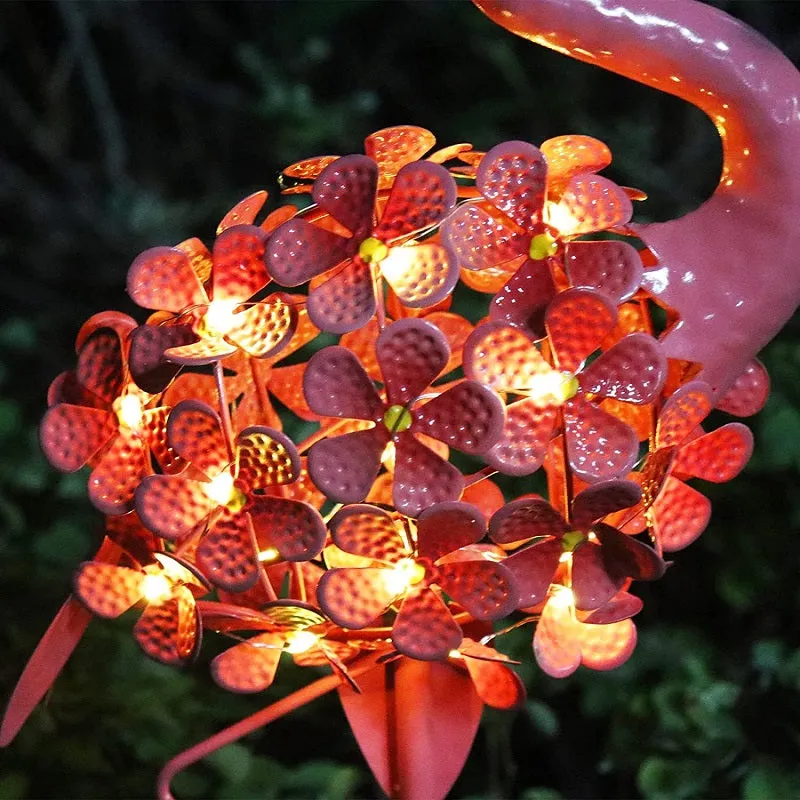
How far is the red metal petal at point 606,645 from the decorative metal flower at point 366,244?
0.89ft

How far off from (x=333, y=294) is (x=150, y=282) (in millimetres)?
129

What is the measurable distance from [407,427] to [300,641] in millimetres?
190

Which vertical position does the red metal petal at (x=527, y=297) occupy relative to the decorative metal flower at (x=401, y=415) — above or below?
above

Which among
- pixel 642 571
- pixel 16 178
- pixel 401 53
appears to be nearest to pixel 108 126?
pixel 16 178

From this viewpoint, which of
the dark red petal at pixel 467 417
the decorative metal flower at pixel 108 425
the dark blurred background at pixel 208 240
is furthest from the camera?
the dark blurred background at pixel 208 240

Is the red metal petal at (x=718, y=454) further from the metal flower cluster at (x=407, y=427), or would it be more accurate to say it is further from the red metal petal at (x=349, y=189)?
the red metal petal at (x=349, y=189)

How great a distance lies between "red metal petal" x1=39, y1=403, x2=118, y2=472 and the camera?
0.72m

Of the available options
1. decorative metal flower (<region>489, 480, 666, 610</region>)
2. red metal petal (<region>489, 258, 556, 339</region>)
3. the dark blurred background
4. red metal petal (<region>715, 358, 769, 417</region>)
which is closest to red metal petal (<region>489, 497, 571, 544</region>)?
decorative metal flower (<region>489, 480, 666, 610</region>)

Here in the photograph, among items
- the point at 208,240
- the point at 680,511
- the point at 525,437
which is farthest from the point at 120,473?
the point at 208,240

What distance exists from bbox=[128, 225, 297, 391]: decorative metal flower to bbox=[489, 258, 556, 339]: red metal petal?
0.42ft

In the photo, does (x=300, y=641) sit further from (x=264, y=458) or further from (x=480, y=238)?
(x=480, y=238)

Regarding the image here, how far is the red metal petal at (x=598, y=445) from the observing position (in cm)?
64

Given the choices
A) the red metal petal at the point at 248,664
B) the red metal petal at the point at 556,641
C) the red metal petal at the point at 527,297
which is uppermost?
the red metal petal at the point at 527,297

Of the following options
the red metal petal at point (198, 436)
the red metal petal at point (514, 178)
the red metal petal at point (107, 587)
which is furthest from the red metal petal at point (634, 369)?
the red metal petal at point (107, 587)
